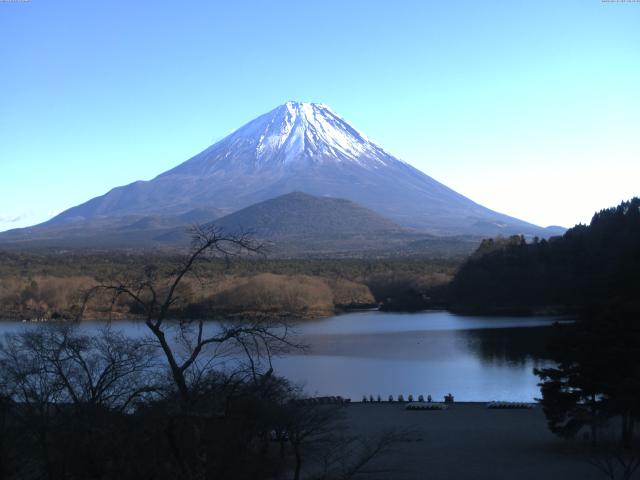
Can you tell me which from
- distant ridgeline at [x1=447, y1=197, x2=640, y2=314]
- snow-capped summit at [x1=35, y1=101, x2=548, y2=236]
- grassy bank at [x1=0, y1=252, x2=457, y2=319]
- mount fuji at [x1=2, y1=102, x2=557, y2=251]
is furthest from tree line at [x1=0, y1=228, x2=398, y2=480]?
snow-capped summit at [x1=35, y1=101, x2=548, y2=236]

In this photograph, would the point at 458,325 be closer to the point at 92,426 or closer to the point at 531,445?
the point at 531,445

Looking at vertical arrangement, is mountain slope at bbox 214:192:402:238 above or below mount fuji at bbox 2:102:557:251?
below

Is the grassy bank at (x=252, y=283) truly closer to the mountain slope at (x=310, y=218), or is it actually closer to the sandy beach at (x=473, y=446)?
the sandy beach at (x=473, y=446)

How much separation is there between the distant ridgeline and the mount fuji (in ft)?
216

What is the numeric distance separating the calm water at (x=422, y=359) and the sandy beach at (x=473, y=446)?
6.50 ft

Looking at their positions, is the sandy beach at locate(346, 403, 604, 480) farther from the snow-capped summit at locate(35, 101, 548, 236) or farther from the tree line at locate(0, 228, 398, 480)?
the snow-capped summit at locate(35, 101, 548, 236)

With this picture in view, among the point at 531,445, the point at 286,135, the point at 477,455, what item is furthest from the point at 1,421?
the point at 286,135

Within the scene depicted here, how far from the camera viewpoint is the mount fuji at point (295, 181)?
113750 mm

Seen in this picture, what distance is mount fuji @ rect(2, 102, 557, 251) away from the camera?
114m

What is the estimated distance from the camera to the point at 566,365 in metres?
11.3

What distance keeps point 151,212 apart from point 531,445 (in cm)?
10523

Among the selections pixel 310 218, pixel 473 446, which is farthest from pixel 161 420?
pixel 310 218

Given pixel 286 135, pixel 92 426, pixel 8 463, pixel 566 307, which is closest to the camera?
pixel 92 426

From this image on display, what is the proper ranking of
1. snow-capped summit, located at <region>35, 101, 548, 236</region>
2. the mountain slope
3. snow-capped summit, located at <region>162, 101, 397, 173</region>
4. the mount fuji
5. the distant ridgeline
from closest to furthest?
the distant ridgeline, the mountain slope, the mount fuji, snow-capped summit, located at <region>35, 101, 548, 236</region>, snow-capped summit, located at <region>162, 101, 397, 173</region>
